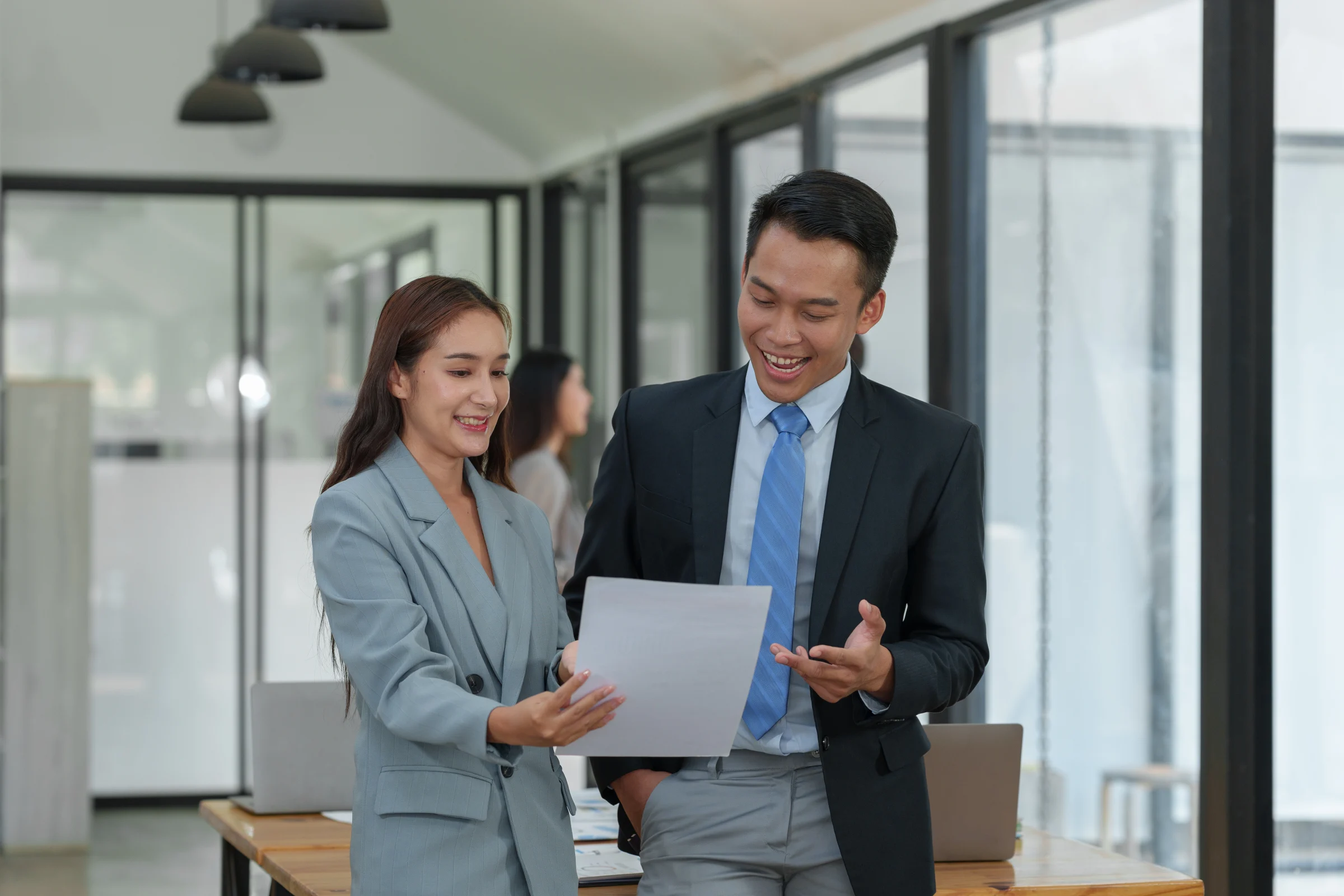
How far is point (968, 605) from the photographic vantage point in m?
2.11

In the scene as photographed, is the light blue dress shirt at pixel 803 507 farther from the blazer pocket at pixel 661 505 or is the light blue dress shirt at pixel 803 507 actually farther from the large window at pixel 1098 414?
the large window at pixel 1098 414

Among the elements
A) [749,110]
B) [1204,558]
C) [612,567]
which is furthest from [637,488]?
[749,110]

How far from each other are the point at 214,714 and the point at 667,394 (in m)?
5.76

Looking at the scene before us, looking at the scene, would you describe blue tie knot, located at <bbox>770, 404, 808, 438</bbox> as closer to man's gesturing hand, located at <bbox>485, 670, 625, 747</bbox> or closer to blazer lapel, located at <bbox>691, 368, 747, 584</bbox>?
blazer lapel, located at <bbox>691, 368, 747, 584</bbox>

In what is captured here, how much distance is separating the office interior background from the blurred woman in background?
0.51 metres

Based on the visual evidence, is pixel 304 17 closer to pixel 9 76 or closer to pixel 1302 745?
pixel 1302 745

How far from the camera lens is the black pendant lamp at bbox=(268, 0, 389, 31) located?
169 inches

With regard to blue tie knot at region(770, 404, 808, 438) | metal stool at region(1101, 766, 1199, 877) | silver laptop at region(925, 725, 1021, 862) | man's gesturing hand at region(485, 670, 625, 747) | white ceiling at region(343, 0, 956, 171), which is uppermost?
white ceiling at region(343, 0, 956, 171)

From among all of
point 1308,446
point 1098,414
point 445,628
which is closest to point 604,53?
point 1098,414

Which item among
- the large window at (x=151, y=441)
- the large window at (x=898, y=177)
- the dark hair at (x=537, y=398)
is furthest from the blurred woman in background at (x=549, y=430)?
the large window at (x=151, y=441)

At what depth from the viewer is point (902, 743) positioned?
6.93 feet

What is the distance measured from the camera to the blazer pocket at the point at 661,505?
83.7 inches

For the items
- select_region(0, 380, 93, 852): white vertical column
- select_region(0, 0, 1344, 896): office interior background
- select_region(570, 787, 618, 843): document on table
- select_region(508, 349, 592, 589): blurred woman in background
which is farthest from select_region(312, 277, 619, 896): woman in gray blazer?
select_region(0, 380, 93, 852): white vertical column

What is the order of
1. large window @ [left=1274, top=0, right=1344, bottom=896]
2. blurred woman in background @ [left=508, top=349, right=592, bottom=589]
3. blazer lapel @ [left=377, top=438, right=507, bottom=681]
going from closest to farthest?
blazer lapel @ [left=377, top=438, right=507, bottom=681] < large window @ [left=1274, top=0, right=1344, bottom=896] < blurred woman in background @ [left=508, top=349, right=592, bottom=589]
